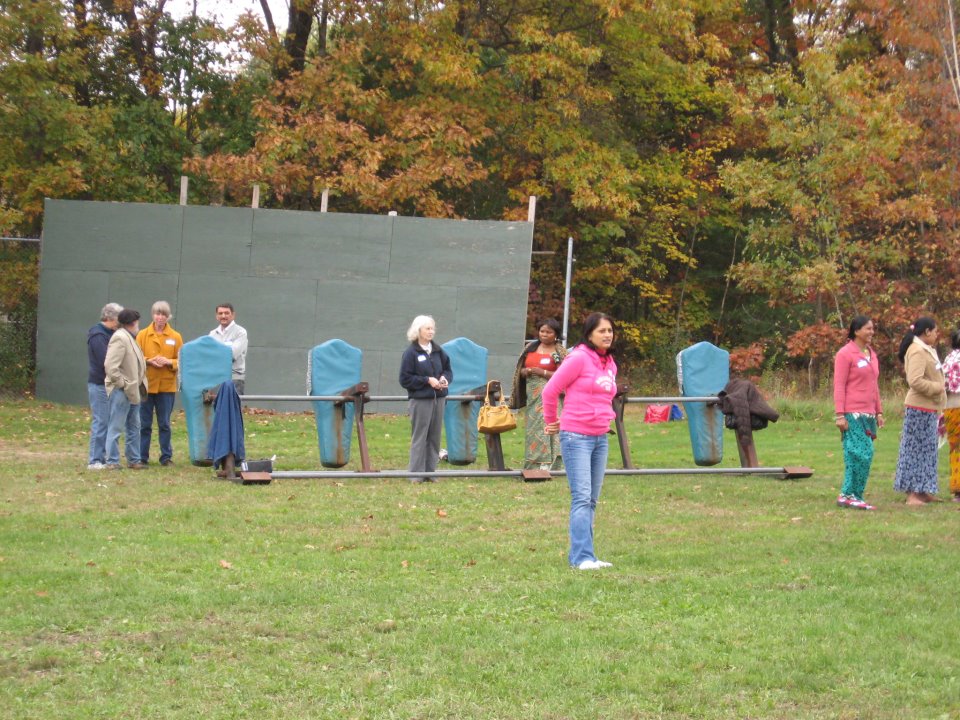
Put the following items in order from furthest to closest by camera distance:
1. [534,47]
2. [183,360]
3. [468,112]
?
[534,47] → [468,112] → [183,360]

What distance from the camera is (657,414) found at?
22094 mm

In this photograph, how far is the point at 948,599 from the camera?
774cm

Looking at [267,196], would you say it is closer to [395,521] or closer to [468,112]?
[468,112]

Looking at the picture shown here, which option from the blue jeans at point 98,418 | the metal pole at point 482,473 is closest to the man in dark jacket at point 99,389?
the blue jeans at point 98,418

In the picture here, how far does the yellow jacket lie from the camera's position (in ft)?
47.3

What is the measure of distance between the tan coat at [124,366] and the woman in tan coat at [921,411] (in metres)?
7.76

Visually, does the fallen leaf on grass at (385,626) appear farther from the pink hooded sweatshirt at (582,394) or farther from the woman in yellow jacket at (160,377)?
the woman in yellow jacket at (160,377)

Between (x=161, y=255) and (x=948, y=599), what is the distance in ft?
54.7

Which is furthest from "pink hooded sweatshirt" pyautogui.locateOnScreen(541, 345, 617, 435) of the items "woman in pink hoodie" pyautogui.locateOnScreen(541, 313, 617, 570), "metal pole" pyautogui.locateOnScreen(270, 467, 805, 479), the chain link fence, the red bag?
the chain link fence

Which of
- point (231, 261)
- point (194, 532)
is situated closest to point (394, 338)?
point (231, 261)

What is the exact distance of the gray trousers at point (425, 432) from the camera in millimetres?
13344

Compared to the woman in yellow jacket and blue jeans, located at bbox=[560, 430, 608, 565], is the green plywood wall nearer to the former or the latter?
the woman in yellow jacket

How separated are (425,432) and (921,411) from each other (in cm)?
485

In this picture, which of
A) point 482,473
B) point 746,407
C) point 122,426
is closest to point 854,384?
point 746,407
